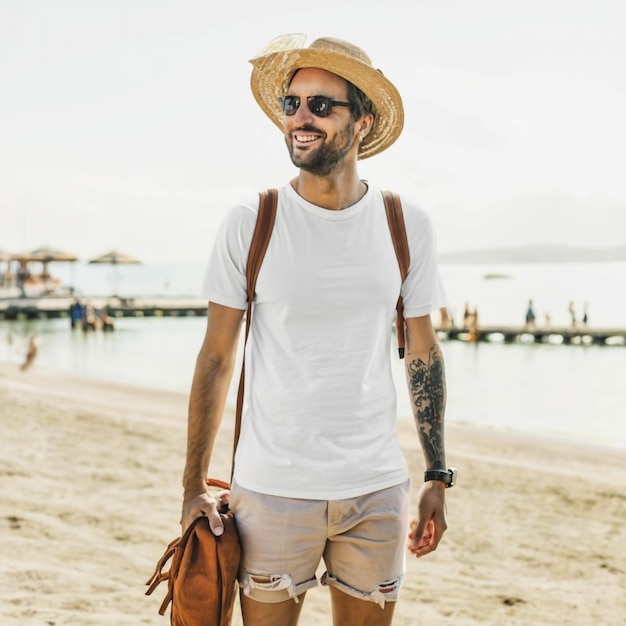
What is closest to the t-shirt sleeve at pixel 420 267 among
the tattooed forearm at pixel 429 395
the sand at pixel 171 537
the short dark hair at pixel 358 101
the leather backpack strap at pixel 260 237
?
the tattooed forearm at pixel 429 395

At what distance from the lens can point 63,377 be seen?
2286cm

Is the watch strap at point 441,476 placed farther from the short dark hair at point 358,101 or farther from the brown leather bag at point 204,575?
the short dark hair at point 358,101

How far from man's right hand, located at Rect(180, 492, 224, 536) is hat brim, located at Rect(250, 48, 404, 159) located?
3.78 feet

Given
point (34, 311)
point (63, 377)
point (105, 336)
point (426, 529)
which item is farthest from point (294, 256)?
point (34, 311)

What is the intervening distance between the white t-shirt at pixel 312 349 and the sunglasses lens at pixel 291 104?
0.77ft

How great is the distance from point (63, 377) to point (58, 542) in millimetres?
18924

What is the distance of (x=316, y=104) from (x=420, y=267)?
53cm

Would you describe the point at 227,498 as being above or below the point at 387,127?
below

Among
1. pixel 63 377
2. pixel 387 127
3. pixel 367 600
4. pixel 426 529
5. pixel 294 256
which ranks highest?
pixel 387 127

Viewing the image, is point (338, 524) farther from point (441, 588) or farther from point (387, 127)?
point (441, 588)

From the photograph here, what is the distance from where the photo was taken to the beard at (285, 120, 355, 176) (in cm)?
200

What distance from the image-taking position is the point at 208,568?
73.7 inches

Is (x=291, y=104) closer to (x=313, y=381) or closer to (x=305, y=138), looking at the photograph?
(x=305, y=138)

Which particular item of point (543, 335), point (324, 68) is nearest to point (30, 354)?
point (324, 68)
